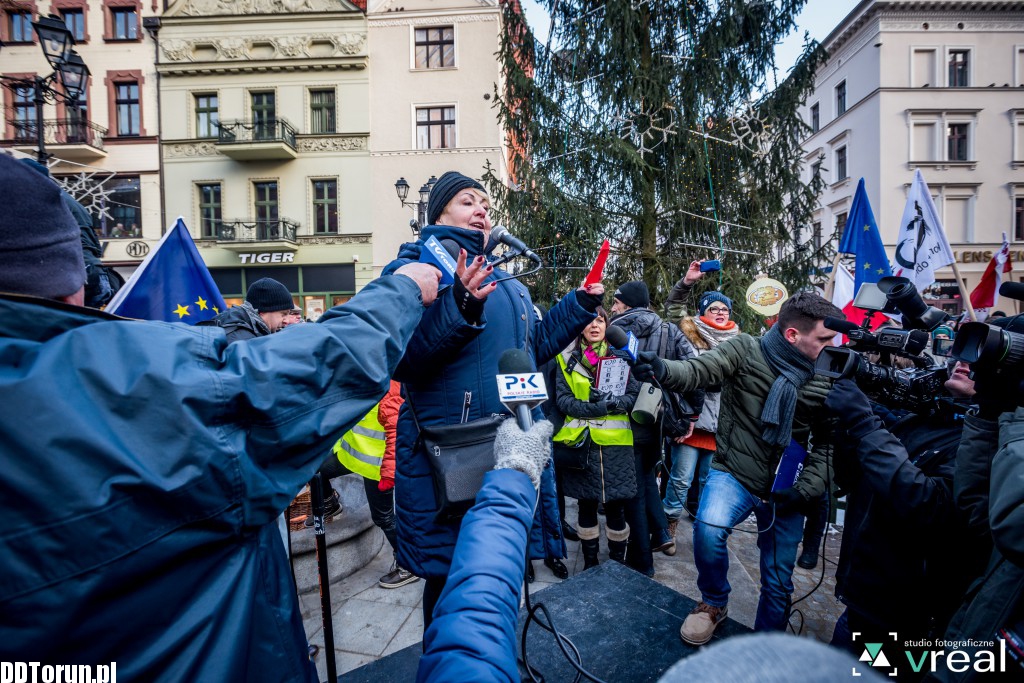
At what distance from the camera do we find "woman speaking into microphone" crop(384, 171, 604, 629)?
6.23ft

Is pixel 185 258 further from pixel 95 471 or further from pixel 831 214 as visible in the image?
pixel 831 214

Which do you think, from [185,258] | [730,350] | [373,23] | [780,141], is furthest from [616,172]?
[373,23]

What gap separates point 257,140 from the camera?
19.1 metres

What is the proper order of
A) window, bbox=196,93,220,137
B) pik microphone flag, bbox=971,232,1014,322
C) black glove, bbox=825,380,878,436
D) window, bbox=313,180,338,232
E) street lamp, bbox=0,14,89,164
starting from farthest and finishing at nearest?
window, bbox=313,180,338,232
window, bbox=196,93,220,137
pik microphone flag, bbox=971,232,1014,322
street lamp, bbox=0,14,89,164
black glove, bbox=825,380,878,436

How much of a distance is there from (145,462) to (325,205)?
839 inches

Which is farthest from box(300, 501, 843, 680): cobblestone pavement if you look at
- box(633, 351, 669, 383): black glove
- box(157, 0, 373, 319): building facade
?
box(157, 0, 373, 319): building facade

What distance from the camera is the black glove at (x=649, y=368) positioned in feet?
9.42

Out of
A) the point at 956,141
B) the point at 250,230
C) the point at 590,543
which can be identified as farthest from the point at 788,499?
the point at 956,141

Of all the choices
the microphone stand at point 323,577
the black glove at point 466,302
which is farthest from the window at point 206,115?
the black glove at point 466,302

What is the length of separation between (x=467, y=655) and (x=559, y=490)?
333 centimetres

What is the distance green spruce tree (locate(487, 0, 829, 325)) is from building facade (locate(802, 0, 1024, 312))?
58.4ft

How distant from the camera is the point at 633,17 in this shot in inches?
314

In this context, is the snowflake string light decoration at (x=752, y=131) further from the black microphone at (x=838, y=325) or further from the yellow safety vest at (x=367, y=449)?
the yellow safety vest at (x=367, y=449)

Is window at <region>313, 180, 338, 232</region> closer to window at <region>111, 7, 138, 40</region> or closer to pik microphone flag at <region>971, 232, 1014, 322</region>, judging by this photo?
window at <region>111, 7, 138, 40</region>
